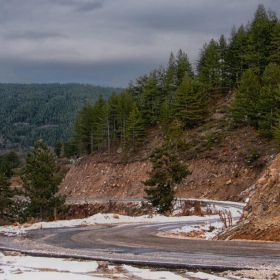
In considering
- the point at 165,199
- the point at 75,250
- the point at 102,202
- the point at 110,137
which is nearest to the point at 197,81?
the point at 110,137

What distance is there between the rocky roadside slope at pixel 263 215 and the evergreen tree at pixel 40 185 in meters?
19.2

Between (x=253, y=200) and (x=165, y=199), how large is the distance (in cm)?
1549

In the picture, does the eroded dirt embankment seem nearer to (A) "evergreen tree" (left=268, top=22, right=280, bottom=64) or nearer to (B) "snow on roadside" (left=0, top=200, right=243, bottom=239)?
(A) "evergreen tree" (left=268, top=22, right=280, bottom=64)

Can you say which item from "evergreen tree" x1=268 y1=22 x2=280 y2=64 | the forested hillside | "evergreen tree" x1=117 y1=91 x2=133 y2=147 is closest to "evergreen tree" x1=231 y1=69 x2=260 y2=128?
the forested hillside

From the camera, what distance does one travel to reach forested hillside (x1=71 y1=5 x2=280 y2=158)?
6000 cm

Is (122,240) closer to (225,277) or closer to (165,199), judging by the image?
(225,277)

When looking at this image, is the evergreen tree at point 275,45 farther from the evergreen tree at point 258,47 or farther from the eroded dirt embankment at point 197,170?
the eroded dirt embankment at point 197,170

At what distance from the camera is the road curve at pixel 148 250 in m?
8.62

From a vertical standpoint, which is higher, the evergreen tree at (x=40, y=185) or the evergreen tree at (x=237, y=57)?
the evergreen tree at (x=237, y=57)

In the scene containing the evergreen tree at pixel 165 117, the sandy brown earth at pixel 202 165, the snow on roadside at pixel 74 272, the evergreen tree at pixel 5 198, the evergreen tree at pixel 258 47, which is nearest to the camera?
the snow on roadside at pixel 74 272

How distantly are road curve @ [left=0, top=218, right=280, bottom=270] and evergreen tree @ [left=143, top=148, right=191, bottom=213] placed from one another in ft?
52.5

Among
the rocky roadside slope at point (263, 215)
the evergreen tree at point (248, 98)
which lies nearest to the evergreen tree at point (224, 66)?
the evergreen tree at point (248, 98)

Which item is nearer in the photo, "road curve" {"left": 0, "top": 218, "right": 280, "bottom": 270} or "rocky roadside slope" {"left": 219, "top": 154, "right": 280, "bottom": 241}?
"road curve" {"left": 0, "top": 218, "right": 280, "bottom": 270}

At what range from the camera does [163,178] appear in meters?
30.6
